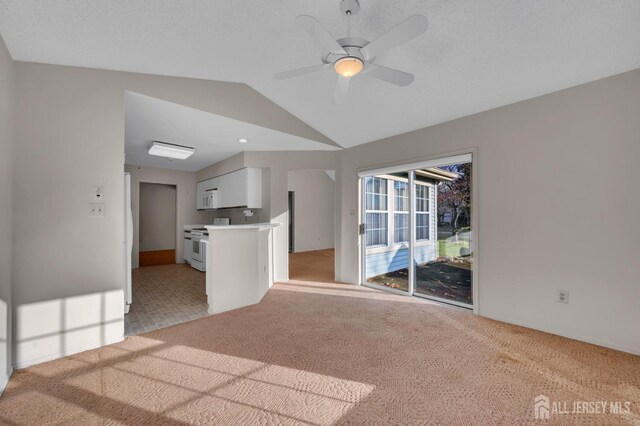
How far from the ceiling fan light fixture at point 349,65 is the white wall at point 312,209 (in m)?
6.62

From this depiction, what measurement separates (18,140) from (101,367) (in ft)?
6.48

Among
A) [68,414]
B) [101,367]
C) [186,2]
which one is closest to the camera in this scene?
[68,414]

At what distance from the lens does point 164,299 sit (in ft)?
12.7

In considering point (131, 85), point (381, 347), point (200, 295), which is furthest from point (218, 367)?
point (131, 85)

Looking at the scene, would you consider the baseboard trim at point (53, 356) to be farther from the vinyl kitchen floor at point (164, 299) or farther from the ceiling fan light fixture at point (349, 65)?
the ceiling fan light fixture at point (349, 65)

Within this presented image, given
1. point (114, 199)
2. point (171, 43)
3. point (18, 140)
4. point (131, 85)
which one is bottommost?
point (114, 199)

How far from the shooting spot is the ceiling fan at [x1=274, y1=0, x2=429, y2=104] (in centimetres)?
165

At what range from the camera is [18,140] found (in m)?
2.24

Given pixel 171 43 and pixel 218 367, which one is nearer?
pixel 218 367

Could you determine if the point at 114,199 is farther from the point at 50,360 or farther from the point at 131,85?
the point at 50,360

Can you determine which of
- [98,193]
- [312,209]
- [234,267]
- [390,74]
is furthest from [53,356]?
[312,209]

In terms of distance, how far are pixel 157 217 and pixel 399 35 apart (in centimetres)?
693
